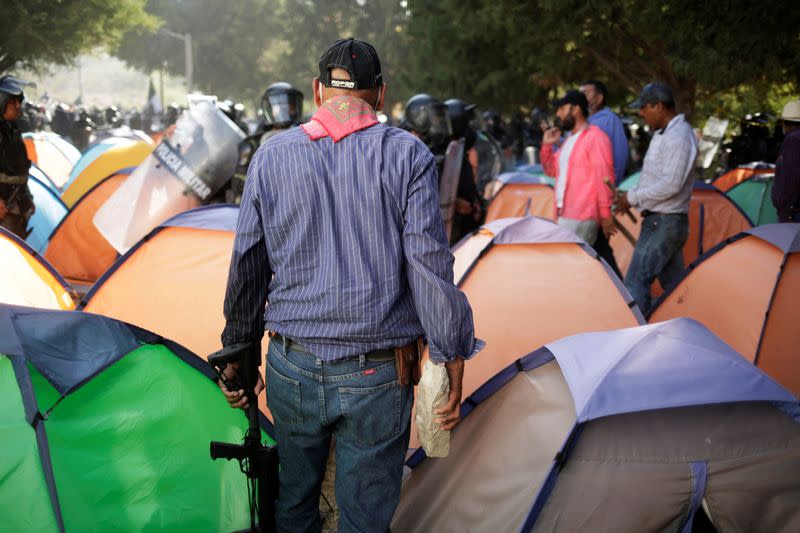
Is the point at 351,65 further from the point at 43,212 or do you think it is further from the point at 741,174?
the point at 741,174

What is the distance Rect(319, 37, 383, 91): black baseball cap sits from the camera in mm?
2252

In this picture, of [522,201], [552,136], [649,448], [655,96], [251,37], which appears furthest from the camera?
[251,37]

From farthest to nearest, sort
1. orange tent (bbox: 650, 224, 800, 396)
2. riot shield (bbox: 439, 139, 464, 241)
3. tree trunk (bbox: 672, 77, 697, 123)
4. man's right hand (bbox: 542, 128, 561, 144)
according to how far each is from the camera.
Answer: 1. tree trunk (bbox: 672, 77, 697, 123)
2. man's right hand (bbox: 542, 128, 561, 144)
3. riot shield (bbox: 439, 139, 464, 241)
4. orange tent (bbox: 650, 224, 800, 396)

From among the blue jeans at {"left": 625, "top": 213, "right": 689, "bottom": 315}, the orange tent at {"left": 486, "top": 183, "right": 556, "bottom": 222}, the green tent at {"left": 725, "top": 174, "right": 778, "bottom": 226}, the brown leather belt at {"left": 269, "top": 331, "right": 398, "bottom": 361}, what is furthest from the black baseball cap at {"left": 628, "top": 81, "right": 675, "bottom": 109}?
the green tent at {"left": 725, "top": 174, "right": 778, "bottom": 226}

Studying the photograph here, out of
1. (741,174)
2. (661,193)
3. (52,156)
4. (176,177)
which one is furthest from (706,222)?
(52,156)

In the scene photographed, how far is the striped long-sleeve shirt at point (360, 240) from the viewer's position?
2166mm

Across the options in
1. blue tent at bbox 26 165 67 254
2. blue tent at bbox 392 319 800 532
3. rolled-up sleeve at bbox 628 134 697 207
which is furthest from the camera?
blue tent at bbox 26 165 67 254

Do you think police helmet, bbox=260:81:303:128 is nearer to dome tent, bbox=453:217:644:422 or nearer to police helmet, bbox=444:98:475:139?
police helmet, bbox=444:98:475:139

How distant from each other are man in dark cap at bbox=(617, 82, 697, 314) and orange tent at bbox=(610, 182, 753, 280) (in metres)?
2.16

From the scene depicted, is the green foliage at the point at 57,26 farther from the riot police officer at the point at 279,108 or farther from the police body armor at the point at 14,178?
the riot police officer at the point at 279,108

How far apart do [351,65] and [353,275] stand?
0.60 meters

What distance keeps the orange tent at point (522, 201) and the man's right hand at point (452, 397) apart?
6.58 meters

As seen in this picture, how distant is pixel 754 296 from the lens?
4.88 metres

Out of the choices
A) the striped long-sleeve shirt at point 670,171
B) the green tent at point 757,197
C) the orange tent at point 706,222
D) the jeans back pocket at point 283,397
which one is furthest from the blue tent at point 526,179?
the jeans back pocket at point 283,397
